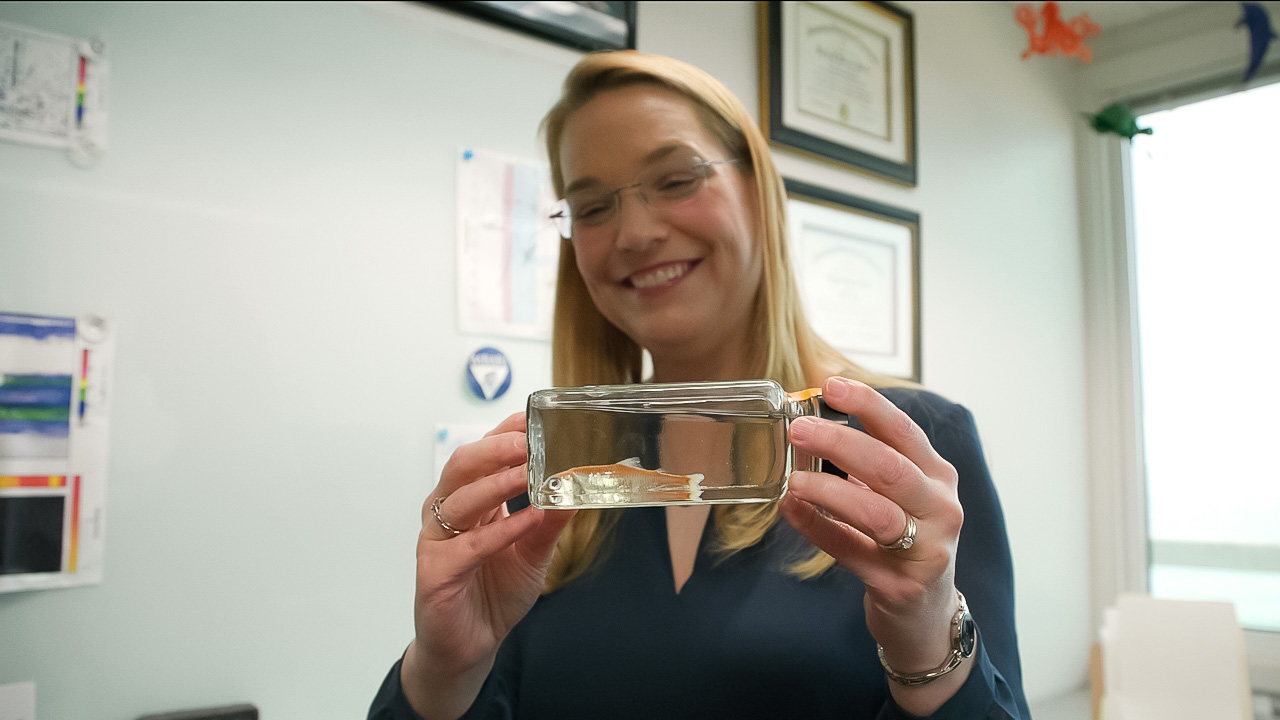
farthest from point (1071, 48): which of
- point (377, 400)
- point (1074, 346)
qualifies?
point (377, 400)

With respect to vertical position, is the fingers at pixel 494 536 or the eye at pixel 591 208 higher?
the eye at pixel 591 208

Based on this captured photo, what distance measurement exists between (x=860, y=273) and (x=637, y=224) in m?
1.12

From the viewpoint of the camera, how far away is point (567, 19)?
55.6 inches

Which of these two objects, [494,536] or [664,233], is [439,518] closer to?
[494,536]

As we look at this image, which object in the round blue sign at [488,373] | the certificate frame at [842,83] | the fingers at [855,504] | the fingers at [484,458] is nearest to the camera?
the fingers at [855,504]

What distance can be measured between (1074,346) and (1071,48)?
841 mm

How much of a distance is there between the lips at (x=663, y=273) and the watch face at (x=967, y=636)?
0.47m

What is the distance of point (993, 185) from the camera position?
2320 millimetres

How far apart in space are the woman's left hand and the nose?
398 mm

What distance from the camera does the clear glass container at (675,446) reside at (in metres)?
0.60

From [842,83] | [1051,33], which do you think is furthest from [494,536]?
[1051,33]

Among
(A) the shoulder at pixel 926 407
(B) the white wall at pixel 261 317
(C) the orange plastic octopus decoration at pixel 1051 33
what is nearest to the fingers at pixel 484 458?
(A) the shoulder at pixel 926 407

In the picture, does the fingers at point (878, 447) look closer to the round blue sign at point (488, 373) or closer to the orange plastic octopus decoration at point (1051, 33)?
the round blue sign at point (488, 373)

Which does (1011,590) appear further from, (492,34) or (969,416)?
(492,34)
